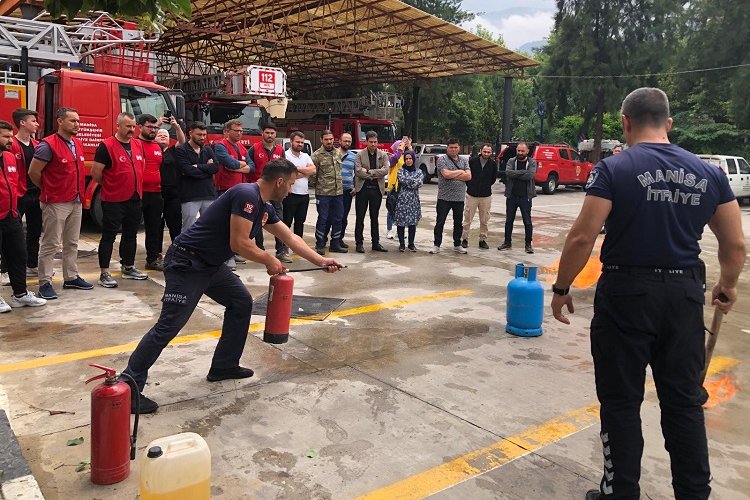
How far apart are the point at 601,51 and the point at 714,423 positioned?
90.6 feet

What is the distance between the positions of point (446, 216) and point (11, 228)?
5.99 meters

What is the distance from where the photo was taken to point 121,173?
655 centimetres

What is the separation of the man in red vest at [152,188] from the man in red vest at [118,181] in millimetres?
362

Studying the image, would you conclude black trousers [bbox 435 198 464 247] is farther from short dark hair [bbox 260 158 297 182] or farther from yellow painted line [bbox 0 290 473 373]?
short dark hair [bbox 260 158 297 182]

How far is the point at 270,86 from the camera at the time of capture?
49.7 ft

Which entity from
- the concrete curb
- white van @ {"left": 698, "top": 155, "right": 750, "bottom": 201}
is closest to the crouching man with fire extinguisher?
the concrete curb

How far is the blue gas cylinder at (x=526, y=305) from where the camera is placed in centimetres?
538

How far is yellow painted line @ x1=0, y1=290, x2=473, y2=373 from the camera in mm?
4367

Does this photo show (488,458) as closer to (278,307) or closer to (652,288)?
(652,288)

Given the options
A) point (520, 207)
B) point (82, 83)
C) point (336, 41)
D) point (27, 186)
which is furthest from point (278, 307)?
point (336, 41)

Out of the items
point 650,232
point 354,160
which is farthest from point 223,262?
point 354,160

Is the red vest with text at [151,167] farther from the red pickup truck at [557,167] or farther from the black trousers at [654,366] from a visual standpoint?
the red pickup truck at [557,167]

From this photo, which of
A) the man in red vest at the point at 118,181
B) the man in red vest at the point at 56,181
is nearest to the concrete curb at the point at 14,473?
the man in red vest at the point at 56,181

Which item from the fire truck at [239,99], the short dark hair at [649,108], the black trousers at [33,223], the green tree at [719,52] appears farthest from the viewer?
the green tree at [719,52]
